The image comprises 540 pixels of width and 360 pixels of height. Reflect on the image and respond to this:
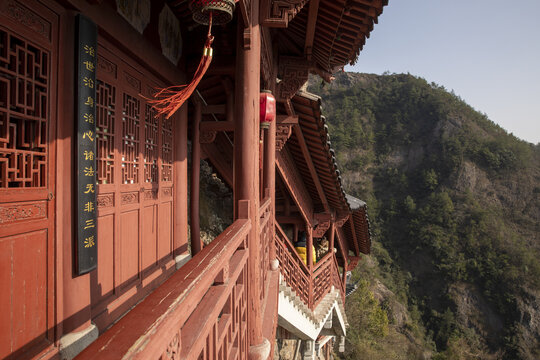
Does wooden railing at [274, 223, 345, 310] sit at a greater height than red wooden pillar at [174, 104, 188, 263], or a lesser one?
lesser

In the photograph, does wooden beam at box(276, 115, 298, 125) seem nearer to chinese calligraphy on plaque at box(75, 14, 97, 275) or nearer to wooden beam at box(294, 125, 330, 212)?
wooden beam at box(294, 125, 330, 212)

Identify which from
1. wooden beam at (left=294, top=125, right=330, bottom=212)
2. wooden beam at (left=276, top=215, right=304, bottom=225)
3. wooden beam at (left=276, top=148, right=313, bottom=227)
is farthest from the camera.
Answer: wooden beam at (left=276, top=215, right=304, bottom=225)

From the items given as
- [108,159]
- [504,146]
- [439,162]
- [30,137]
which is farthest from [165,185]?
[504,146]

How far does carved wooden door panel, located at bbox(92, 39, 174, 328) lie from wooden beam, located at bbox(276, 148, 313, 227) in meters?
Result: 2.72

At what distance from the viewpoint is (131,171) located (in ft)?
8.75

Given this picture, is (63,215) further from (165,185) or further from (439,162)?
(439,162)

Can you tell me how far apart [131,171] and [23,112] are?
1113mm

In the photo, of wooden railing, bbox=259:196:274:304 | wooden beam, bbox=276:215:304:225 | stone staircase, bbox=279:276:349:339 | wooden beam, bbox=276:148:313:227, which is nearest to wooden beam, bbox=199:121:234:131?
wooden railing, bbox=259:196:274:304

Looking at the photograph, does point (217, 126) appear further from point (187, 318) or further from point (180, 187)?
point (187, 318)

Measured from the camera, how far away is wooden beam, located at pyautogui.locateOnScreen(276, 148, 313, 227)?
19.4 ft

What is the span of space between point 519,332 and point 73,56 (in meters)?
37.9

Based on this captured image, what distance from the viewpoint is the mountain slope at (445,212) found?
29281mm

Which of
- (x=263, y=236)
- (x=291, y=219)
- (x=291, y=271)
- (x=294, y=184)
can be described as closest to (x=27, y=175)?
(x=263, y=236)

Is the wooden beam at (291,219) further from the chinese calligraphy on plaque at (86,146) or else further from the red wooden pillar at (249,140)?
the chinese calligraphy on plaque at (86,146)
